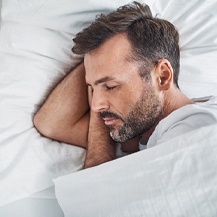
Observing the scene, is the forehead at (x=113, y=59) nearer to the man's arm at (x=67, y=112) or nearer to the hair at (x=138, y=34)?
the hair at (x=138, y=34)

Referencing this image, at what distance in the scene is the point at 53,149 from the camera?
99 centimetres

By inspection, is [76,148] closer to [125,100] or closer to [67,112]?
[67,112]

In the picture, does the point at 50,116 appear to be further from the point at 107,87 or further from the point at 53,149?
the point at 107,87

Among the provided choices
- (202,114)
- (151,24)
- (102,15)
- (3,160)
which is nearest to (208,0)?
(151,24)

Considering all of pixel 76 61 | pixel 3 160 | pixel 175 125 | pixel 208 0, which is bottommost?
pixel 3 160

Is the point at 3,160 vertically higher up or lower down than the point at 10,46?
lower down

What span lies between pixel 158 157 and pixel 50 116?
389mm

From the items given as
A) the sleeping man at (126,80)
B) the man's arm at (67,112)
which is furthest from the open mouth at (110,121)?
the man's arm at (67,112)

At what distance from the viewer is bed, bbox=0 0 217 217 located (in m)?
0.70

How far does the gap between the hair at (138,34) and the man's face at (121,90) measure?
0.06ft

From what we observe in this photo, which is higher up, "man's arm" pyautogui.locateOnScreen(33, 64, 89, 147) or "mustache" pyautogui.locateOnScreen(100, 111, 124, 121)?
"mustache" pyautogui.locateOnScreen(100, 111, 124, 121)

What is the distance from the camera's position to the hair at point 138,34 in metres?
0.92

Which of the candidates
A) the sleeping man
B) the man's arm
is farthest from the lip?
the man's arm

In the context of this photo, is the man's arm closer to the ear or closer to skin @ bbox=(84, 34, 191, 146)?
skin @ bbox=(84, 34, 191, 146)
